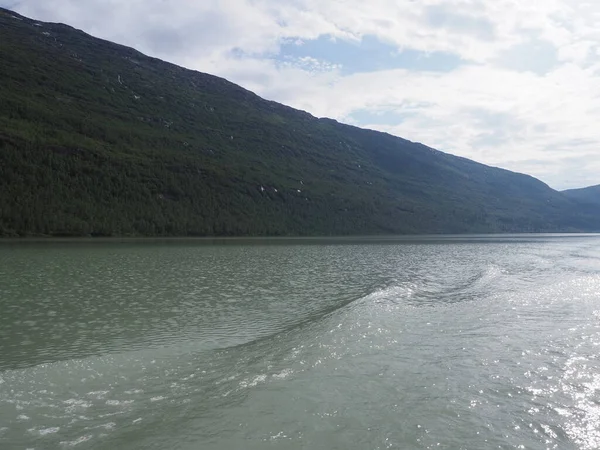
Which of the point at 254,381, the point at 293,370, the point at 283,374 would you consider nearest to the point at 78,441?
the point at 254,381

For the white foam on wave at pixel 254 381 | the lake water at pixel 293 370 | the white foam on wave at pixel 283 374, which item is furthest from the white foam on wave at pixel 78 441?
the white foam on wave at pixel 283 374

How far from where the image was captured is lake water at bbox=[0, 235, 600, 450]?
30.8 feet

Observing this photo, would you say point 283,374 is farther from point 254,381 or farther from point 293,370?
point 254,381

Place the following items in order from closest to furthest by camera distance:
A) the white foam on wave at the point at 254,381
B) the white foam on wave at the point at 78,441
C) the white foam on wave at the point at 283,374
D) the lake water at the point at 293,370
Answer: the white foam on wave at the point at 78,441 < the lake water at the point at 293,370 < the white foam on wave at the point at 254,381 < the white foam on wave at the point at 283,374

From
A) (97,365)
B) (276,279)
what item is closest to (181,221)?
(276,279)

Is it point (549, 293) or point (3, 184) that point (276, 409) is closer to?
point (549, 293)

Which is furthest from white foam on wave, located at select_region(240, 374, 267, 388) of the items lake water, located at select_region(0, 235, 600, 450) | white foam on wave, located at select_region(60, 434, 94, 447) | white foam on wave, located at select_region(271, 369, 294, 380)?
white foam on wave, located at select_region(60, 434, 94, 447)

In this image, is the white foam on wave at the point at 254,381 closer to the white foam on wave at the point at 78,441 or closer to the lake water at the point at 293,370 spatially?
the lake water at the point at 293,370

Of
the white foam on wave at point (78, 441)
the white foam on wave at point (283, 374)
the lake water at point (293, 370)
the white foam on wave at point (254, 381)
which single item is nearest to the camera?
the white foam on wave at point (78, 441)

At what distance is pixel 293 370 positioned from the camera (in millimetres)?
13289

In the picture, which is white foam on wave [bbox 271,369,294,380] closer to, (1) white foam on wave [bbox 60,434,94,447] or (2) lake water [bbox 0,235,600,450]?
(2) lake water [bbox 0,235,600,450]

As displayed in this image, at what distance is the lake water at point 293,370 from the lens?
9.38 meters

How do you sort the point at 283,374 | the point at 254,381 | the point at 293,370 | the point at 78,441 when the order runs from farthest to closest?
the point at 293,370 → the point at 283,374 → the point at 254,381 → the point at 78,441

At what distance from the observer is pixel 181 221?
137 m
